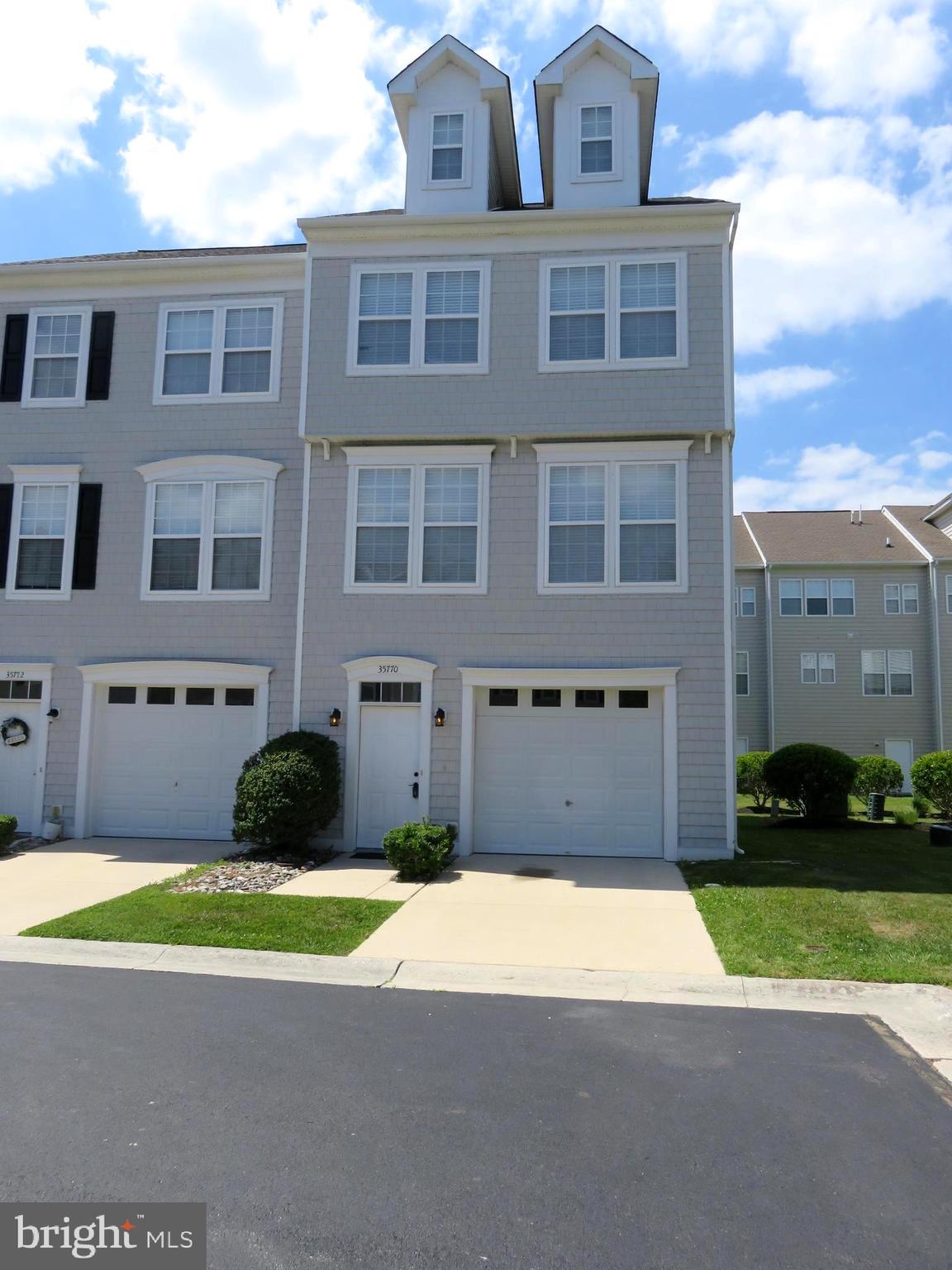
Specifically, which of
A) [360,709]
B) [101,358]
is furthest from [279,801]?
[101,358]

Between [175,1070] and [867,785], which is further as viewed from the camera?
[867,785]

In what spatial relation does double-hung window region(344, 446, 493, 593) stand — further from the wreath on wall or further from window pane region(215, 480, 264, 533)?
the wreath on wall

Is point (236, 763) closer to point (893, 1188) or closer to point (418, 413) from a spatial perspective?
point (418, 413)

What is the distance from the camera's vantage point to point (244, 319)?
14781 mm

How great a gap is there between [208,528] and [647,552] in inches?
278

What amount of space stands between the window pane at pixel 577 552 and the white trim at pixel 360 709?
2.44 meters

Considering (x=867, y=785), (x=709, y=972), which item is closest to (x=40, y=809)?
(x=709, y=972)

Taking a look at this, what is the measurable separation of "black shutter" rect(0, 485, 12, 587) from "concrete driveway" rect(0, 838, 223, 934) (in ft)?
15.4

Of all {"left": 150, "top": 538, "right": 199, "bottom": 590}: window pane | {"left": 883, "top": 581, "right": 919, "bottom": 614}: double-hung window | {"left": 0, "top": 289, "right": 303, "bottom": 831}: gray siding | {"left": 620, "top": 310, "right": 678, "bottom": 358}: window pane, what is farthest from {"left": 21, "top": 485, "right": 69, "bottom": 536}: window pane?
{"left": 883, "top": 581, "right": 919, "bottom": 614}: double-hung window

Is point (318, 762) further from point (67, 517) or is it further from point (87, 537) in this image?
point (67, 517)

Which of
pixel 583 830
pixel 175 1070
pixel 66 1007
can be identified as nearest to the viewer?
pixel 175 1070

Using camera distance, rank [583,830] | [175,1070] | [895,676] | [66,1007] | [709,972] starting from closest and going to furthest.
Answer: [175,1070] < [66,1007] < [709,972] < [583,830] < [895,676]

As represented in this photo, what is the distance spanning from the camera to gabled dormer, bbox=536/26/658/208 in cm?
1409

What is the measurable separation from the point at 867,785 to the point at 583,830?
43.7ft
